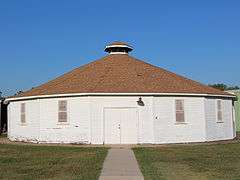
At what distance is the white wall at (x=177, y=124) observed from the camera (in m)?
24.6

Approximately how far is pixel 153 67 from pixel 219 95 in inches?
196

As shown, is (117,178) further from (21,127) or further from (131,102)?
(21,127)

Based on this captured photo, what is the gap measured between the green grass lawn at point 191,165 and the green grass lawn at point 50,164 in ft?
5.58

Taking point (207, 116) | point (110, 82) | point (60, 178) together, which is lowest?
point (60, 178)

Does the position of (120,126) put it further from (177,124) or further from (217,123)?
(217,123)

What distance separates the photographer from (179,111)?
25.2 metres

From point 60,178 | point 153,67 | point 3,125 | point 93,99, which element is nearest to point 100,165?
point 60,178

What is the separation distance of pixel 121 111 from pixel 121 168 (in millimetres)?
10765

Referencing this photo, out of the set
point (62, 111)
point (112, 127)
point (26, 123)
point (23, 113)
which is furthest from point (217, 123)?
point (23, 113)

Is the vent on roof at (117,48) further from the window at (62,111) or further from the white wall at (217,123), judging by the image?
the white wall at (217,123)

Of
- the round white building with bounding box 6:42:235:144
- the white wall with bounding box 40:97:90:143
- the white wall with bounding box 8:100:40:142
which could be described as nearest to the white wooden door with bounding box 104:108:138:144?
the round white building with bounding box 6:42:235:144

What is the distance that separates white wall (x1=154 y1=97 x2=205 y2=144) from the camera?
968 inches

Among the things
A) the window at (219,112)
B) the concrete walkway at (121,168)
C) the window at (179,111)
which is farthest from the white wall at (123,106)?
the concrete walkway at (121,168)

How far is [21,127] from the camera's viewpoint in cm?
2745
